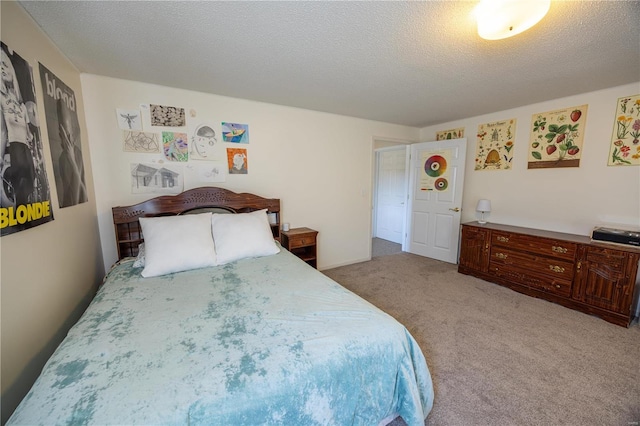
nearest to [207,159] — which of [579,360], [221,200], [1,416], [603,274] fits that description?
[221,200]

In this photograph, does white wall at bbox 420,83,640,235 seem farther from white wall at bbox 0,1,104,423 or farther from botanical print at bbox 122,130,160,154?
white wall at bbox 0,1,104,423

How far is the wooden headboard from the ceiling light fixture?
2350 mm

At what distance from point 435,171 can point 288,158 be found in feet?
7.90

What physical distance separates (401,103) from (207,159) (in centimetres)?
234

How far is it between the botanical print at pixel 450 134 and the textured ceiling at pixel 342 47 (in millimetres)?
1120

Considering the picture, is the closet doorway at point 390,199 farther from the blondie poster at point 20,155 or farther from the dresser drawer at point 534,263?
the blondie poster at point 20,155

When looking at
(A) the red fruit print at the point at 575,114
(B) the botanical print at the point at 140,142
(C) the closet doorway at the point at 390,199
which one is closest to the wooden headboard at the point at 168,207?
(B) the botanical print at the point at 140,142

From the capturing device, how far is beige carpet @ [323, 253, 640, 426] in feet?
4.51

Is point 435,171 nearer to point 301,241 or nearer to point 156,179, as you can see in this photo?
point 301,241

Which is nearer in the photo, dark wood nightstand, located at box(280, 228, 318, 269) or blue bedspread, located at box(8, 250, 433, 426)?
blue bedspread, located at box(8, 250, 433, 426)

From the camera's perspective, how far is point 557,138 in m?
2.81

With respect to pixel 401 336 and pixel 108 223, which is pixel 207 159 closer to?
pixel 108 223

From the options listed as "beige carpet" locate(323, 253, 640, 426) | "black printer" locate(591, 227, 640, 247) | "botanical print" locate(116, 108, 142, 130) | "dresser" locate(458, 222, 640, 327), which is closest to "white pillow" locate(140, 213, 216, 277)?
"botanical print" locate(116, 108, 142, 130)

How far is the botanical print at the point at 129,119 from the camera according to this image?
2230mm
